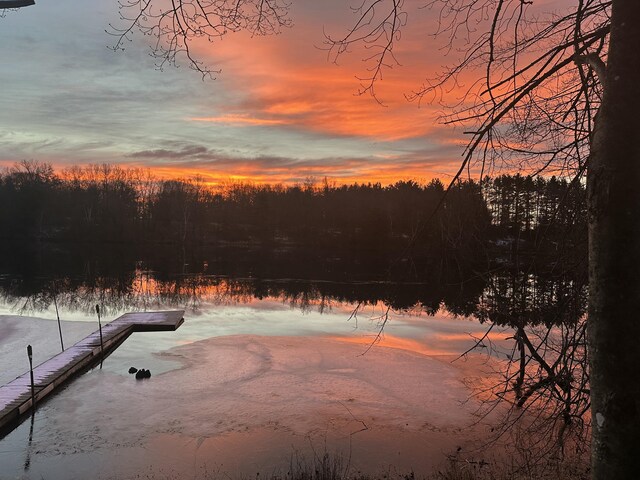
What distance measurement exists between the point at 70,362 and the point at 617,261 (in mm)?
14937

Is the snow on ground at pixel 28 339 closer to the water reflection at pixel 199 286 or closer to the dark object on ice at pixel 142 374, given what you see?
the water reflection at pixel 199 286

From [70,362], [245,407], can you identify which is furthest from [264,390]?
[70,362]

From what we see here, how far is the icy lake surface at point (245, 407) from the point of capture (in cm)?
812

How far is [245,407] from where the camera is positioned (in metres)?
10.5

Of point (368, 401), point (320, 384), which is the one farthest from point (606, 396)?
point (320, 384)

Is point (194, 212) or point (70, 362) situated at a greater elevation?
point (194, 212)

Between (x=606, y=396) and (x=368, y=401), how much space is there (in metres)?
10.0

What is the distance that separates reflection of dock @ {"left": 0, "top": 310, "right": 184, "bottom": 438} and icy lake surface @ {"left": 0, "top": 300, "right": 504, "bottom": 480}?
357mm

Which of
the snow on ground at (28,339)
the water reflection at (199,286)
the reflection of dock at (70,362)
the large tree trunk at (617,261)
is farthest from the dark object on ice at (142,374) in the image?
the large tree trunk at (617,261)

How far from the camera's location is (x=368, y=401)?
11.1 m

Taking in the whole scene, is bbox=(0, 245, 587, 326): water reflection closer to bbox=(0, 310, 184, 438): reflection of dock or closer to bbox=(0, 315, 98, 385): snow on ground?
bbox=(0, 315, 98, 385): snow on ground

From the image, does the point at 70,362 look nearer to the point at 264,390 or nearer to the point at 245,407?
the point at 264,390

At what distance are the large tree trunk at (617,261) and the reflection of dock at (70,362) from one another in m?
10.7

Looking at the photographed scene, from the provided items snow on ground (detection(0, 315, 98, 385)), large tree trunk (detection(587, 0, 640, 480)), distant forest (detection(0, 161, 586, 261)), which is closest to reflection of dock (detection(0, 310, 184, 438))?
snow on ground (detection(0, 315, 98, 385))
